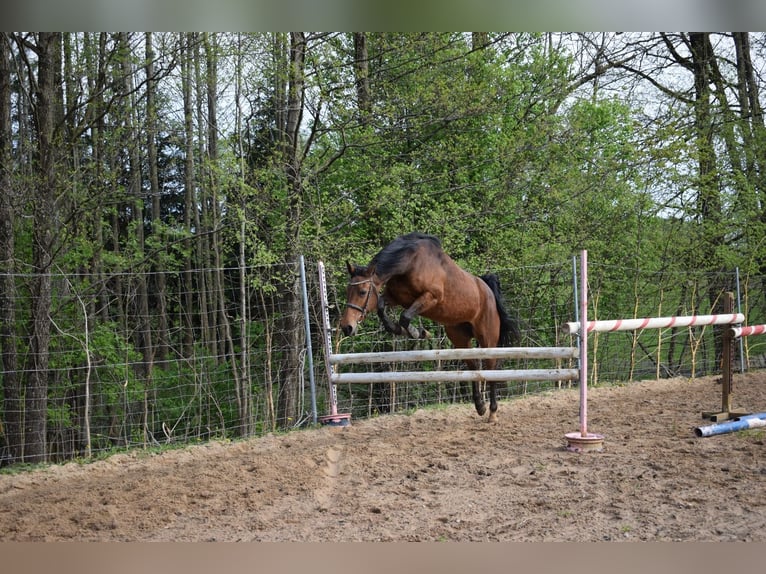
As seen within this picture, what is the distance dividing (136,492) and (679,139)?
7.60 metres

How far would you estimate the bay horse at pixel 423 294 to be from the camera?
3.88m

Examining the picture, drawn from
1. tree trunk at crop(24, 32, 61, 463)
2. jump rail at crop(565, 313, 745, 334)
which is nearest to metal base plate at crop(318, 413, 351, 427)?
jump rail at crop(565, 313, 745, 334)

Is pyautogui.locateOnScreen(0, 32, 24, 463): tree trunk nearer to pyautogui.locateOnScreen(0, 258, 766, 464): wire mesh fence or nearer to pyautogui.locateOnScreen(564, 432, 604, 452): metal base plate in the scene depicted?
pyautogui.locateOnScreen(0, 258, 766, 464): wire mesh fence

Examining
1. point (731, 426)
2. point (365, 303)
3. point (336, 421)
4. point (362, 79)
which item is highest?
point (362, 79)

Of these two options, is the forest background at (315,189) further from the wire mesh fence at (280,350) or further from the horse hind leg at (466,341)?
the horse hind leg at (466,341)

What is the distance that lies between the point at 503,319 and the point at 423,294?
0.99 m

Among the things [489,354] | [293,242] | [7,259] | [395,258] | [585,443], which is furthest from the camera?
[293,242]

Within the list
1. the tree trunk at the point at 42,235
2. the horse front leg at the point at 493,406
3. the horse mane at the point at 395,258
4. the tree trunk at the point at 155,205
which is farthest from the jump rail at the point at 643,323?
the tree trunk at the point at 155,205

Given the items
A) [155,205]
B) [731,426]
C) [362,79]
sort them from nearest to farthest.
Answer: [731,426] → [362,79] → [155,205]

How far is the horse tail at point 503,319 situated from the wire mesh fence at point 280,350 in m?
1.37

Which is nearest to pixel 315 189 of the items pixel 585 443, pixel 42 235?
pixel 42 235

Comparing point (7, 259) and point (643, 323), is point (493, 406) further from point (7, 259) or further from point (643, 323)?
point (7, 259)

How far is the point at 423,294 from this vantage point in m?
4.05
